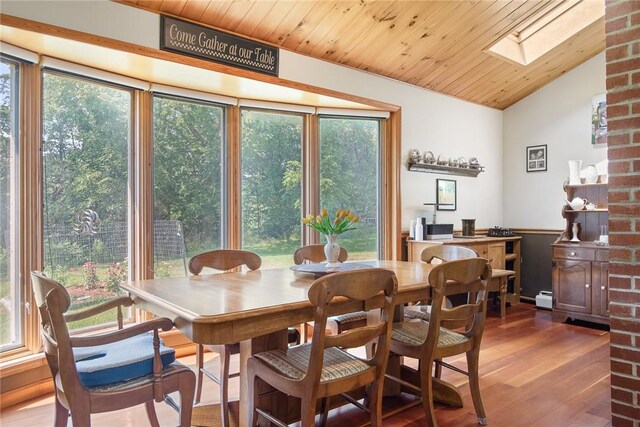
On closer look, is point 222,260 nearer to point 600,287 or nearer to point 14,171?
point 14,171

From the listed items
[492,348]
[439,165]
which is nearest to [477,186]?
[439,165]

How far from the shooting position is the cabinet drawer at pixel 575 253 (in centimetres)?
423

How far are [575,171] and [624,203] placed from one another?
3.21 m

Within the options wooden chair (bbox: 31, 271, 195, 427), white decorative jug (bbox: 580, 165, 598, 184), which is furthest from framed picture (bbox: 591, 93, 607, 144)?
wooden chair (bbox: 31, 271, 195, 427)

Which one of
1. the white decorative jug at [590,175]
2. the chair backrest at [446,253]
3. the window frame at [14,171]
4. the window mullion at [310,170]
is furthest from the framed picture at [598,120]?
the window frame at [14,171]

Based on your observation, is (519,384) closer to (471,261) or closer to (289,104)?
(471,261)

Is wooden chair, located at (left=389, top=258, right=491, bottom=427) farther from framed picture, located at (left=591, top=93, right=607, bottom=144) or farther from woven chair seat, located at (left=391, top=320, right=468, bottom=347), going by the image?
framed picture, located at (left=591, top=93, right=607, bottom=144)

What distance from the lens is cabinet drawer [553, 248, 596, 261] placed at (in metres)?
4.23

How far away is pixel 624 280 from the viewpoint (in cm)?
184

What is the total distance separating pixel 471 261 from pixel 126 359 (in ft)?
5.39

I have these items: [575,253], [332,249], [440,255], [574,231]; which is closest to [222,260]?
[332,249]

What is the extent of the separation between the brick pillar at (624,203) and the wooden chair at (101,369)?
1877mm

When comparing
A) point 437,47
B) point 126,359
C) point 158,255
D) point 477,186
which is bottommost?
point 126,359

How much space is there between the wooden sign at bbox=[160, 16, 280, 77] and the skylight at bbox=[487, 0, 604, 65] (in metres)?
2.37
